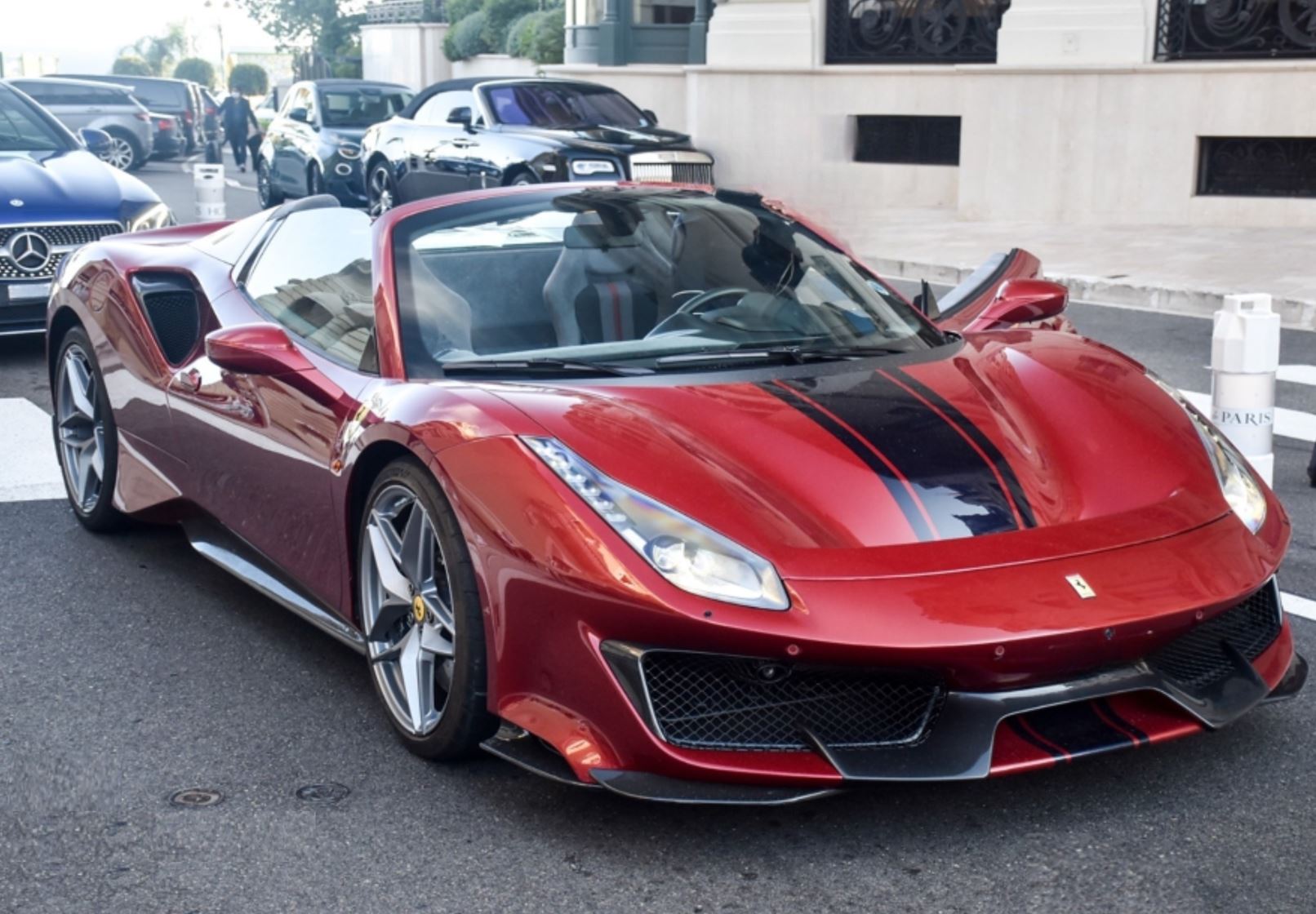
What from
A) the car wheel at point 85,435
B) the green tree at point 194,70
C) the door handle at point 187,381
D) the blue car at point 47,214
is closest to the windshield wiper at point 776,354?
the door handle at point 187,381

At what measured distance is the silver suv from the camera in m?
33.3

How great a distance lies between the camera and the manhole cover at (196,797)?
12.5 ft

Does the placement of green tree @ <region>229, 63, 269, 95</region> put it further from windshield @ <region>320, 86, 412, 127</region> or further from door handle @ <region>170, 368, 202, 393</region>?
door handle @ <region>170, 368, 202, 393</region>

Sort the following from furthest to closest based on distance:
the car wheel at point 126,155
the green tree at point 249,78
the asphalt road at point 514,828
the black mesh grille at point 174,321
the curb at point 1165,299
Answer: the green tree at point 249,78
the car wheel at point 126,155
the curb at point 1165,299
the black mesh grille at point 174,321
the asphalt road at point 514,828

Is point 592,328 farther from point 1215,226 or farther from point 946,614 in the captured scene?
point 1215,226

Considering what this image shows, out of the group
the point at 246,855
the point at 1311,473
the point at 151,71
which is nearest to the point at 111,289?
the point at 246,855

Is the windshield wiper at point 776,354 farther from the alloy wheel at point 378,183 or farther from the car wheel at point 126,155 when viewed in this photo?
the car wheel at point 126,155

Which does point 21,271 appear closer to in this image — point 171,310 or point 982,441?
point 171,310

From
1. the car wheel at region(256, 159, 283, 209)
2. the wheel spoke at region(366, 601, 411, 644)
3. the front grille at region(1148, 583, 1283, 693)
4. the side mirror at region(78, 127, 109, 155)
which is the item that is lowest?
the car wheel at region(256, 159, 283, 209)

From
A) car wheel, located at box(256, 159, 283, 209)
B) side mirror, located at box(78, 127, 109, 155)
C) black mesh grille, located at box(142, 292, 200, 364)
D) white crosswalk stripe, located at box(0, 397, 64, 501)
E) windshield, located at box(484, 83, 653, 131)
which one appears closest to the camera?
black mesh grille, located at box(142, 292, 200, 364)

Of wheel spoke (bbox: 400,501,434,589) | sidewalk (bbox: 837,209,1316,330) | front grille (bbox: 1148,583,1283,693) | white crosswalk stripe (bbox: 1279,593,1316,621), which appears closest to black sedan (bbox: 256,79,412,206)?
sidewalk (bbox: 837,209,1316,330)

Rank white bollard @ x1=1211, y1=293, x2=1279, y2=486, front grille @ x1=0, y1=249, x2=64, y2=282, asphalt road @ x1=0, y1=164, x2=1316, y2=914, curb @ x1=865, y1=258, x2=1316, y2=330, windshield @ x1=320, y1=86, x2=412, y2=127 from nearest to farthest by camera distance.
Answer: asphalt road @ x1=0, y1=164, x2=1316, y2=914 → white bollard @ x1=1211, y1=293, x2=1279, y2=486 → front grille @ x1=0, y1=249, x2=64, y2=282 → curb @ x1=865, y1=258, x2=1316, y2=330 → windshield @ x1=320, y1=86, x2=412, y2=127

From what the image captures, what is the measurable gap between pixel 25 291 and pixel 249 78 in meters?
77.8

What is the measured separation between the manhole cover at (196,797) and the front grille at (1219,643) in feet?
6.56
